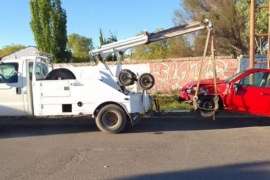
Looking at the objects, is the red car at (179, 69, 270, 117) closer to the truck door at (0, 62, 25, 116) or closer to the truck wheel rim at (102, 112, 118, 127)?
the truck wheel rim at (102, 112, 118, 127)

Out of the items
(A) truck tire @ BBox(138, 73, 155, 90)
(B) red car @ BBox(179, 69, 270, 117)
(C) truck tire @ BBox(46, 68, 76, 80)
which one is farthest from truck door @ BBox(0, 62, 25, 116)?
(B) red car @ BBox(179, 69, 270, 117)

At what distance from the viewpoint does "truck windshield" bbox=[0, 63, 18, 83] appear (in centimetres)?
977

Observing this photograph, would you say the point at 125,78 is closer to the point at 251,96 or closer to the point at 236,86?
the point at 236,86

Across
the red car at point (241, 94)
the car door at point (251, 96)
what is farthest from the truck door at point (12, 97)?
the car door at point (251, 96)

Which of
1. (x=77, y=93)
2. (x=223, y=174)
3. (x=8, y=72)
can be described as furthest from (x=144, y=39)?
(x=223, y=174)

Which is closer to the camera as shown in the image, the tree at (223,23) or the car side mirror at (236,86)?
the car side mirror at (236,86)

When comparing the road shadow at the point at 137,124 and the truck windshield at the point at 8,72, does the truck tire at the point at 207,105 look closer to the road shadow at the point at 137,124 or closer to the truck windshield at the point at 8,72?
the road shadow at the point at 137,124

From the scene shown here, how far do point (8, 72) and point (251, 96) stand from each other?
21.7ft

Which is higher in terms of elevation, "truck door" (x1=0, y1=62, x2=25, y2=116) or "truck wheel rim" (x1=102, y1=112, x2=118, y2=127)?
"truck door" (x1=0, y1=62, x2=25, y2=116)

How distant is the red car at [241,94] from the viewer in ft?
32.9

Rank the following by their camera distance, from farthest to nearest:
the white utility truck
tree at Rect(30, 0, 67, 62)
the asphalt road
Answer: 1. tree at Rect(30, 0, 67, 62)
2. the white utility truck
3. the asphalt road

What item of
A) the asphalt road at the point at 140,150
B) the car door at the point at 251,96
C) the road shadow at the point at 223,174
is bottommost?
the road shadow at the point at 223,174

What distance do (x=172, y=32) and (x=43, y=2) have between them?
85.0 feet

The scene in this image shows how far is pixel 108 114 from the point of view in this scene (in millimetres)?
9492
